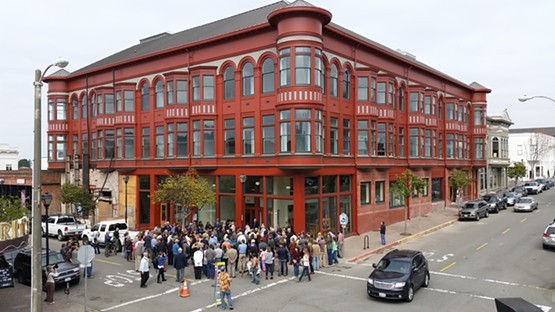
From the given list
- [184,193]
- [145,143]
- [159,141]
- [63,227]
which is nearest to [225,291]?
[184,193]

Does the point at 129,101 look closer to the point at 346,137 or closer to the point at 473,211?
the point at 346,137

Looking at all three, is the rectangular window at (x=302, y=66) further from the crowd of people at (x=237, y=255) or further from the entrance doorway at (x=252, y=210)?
the crowd of people at (x=237, y=255)

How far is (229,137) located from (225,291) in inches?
727

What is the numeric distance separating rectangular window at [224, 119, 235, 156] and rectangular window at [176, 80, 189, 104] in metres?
4.44

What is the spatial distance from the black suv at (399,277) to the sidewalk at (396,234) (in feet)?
22.2

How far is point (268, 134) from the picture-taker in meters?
30.8

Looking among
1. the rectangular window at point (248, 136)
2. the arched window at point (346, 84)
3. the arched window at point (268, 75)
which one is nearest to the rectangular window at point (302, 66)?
the arched window at point (268, 75)

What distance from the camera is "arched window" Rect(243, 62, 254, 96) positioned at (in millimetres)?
31875

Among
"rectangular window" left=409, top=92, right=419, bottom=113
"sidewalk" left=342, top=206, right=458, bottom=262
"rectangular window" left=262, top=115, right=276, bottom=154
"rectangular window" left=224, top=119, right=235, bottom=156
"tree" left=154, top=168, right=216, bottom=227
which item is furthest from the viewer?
"rectangular window" left=409, top=92, right=419, bottom=113

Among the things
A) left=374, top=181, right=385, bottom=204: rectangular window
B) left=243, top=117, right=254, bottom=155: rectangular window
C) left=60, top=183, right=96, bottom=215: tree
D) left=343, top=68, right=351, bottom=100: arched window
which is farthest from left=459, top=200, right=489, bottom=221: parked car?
left=60, top=183, right=96, bottom=215: tree

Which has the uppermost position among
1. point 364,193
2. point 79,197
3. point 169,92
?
point 169,92

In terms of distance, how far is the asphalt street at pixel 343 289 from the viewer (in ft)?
53.5

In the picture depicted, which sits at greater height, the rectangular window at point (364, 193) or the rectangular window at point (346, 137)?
the rectangular window at point (346, 137)

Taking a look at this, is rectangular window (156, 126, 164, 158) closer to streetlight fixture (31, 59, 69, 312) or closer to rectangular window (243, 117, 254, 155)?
rectangular window (243, 117, 254, 155)
